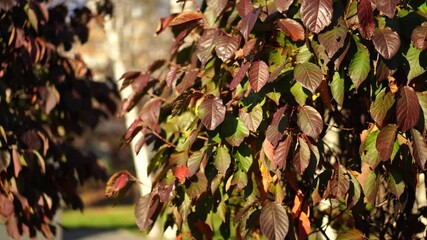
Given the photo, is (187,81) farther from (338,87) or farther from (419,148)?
(419,148)

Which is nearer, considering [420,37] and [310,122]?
[420,37]

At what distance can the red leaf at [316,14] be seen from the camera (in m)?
2.53

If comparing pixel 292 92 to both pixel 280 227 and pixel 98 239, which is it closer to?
pixel 280 227

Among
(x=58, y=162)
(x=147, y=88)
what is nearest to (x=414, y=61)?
(x=147, y=88)

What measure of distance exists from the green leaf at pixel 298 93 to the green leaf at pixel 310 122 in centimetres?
4

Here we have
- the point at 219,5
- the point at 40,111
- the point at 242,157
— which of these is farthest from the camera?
the point at 40,111

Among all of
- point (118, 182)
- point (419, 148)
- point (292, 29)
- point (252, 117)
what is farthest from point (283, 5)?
point (118, 182)

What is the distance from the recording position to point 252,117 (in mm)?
2729

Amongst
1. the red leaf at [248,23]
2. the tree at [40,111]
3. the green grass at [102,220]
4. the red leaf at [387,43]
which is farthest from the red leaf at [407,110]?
the green grass at [102,220]

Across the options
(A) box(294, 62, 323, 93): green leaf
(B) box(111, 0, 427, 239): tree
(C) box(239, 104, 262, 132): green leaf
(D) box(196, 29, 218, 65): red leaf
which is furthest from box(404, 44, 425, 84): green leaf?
(D) box(196, 29, 218, 65): red leaf

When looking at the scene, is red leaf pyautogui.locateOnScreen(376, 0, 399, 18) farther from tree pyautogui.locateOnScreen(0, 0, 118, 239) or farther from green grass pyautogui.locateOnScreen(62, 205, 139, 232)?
green grass pyautogui.locateOnScreen(62, 205, 139, 232)

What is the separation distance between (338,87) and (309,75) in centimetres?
21

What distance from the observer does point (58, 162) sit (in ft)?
15.8

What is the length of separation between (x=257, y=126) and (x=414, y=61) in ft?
2.15
